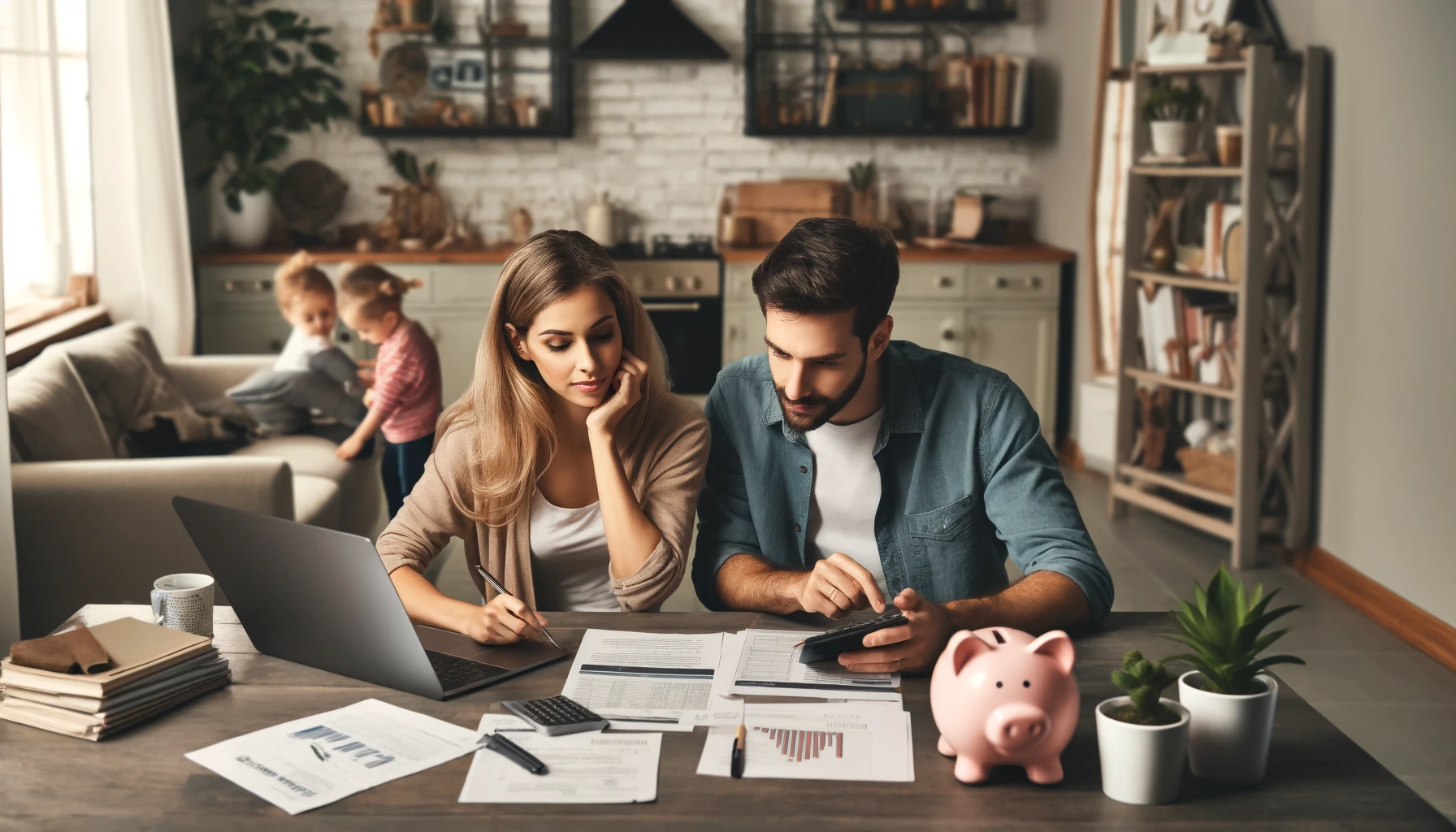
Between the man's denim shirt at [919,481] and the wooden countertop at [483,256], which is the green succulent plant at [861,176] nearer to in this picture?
the wooden countertop at [483,256]

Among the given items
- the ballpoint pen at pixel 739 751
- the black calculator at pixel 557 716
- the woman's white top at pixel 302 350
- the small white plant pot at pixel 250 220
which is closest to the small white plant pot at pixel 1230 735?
the ballpoint pen at pixel 739 751

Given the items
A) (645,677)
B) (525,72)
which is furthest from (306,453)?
(525,72)

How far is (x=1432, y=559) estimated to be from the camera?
129 inches

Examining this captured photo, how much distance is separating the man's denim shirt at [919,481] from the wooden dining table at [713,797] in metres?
0.54

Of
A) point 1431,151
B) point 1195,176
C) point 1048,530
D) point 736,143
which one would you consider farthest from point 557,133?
point 1048,530

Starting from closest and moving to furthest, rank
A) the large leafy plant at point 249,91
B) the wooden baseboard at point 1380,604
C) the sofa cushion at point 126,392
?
the wooden baseboard at point 1380,604 < the sofa cushion at point 126,392 < the large leafy plant at point 249,91

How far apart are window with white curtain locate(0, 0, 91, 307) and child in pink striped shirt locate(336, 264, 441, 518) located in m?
1.12

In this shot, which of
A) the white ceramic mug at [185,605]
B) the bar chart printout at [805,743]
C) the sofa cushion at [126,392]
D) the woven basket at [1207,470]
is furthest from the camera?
the woven basket at [1207,470]

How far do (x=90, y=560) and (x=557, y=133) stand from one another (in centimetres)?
353

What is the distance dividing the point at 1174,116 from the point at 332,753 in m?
3.72

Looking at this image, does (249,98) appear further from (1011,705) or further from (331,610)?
(1011,705)

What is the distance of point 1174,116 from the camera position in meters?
4.23

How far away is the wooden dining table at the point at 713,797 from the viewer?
3.81 feet

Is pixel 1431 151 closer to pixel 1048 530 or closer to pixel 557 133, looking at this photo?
pixel 1048 530
